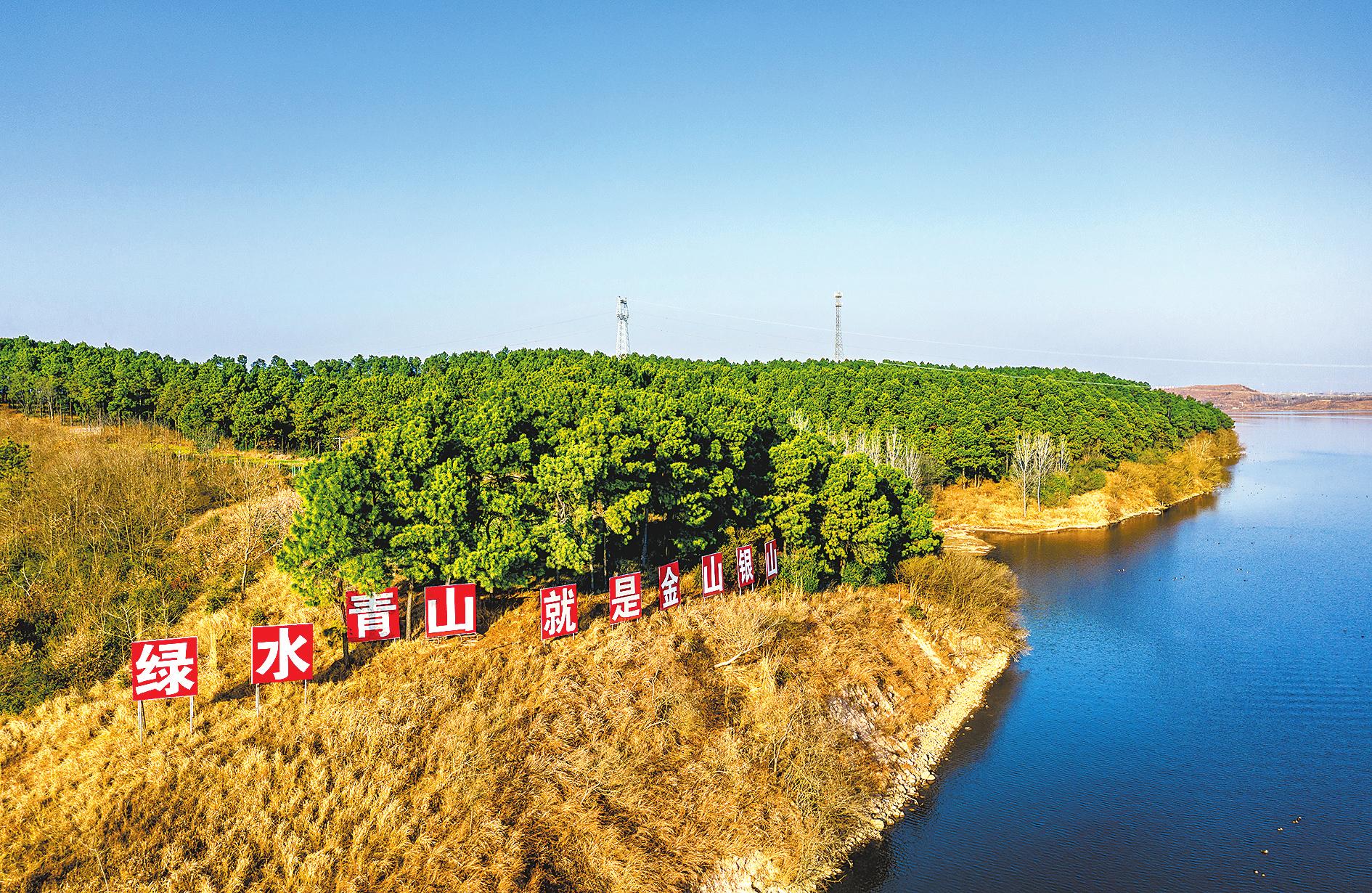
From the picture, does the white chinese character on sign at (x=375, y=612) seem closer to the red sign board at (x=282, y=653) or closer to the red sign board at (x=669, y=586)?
the red sign board at (x=282, y=653)

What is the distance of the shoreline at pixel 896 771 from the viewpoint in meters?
16.2

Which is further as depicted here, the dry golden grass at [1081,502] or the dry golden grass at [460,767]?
the dry golden grass at [1081,502]

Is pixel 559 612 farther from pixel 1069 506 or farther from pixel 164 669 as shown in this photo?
pixel 1069 506

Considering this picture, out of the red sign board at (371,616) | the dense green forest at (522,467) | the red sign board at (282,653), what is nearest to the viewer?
the red sign board at (282,653)

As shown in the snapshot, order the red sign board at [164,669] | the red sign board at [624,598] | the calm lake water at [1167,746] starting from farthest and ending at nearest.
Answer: the red sign board at [624,598] → the calm lake water at [1167,746] → the red sign board at [164,669]

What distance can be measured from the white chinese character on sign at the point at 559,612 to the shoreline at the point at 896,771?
7.19 m

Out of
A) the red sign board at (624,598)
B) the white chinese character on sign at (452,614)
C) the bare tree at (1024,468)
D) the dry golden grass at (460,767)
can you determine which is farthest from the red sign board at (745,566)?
the bare tree at (1024,468)

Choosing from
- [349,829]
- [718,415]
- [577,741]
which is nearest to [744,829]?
[577,741]

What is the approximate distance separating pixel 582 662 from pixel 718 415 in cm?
1132

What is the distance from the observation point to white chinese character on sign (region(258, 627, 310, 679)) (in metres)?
16.1

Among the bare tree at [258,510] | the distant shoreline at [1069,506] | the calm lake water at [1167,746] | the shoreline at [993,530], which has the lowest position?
the calm lake water at [1167,746]

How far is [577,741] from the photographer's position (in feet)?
58.7

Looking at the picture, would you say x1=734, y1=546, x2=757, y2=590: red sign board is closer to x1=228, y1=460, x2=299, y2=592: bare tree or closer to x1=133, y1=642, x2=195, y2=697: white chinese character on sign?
x1=228, y1=460, x2=299, y2=592: bare tree

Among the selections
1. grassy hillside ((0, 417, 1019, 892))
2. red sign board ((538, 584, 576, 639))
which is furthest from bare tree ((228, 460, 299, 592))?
red sign board ((538, 584, 576, 639))
